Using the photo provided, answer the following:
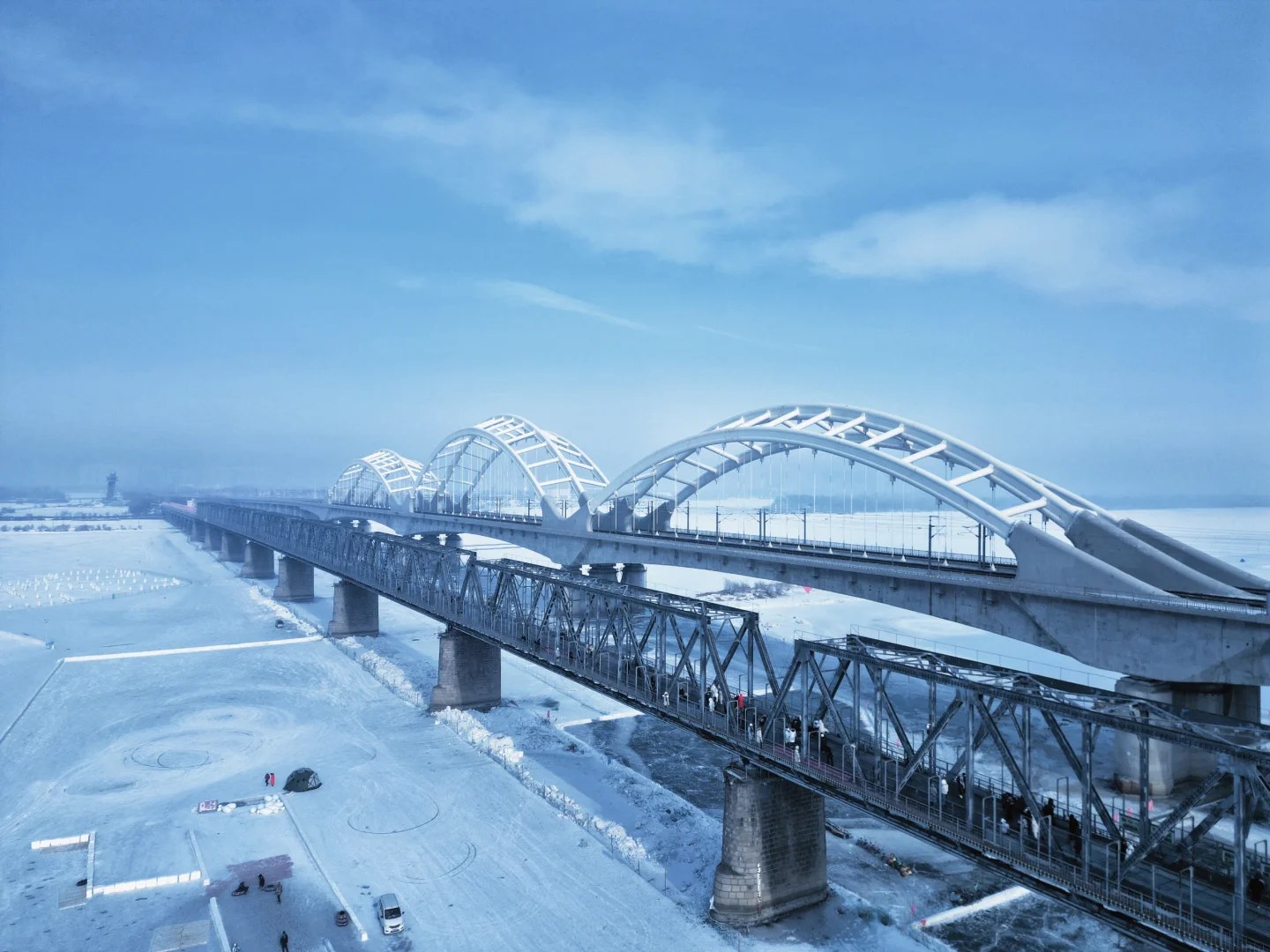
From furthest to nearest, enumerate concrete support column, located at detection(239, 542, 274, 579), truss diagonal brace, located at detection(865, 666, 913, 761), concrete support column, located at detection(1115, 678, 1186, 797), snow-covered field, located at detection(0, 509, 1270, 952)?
1. concrete support column, located at detection(239, 542, 274, 579)
2. concrete support column, located at detection(1115, 678, 1186, 797)
3. snow-covered field, located at detection(0, 509, 1270, 952)
4. truss diagonal brace, located at detection(865, 666, 913, 761)

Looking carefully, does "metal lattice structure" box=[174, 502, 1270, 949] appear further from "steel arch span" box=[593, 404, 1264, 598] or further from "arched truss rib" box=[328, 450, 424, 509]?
"arched truss rib" box=[328, 450, 424, 509]

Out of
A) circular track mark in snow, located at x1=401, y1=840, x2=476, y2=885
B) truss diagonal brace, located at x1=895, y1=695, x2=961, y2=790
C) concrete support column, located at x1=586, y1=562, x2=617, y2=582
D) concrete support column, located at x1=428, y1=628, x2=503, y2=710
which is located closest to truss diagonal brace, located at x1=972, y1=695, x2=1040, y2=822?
truss diagonal brace, located at x1=895, y1=695, x2=961, y2=790

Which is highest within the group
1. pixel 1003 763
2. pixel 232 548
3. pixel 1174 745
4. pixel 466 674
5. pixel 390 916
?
pixel 1003 763

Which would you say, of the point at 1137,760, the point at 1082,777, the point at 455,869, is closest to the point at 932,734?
the point at 1082,777

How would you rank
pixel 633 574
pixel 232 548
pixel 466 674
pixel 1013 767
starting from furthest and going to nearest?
pixel 232 548
pixel 633 574
pixel 466 674
pixel 1013 767

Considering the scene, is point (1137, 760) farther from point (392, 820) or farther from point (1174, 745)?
point (392, 820)

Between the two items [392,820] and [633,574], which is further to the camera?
[633,574]

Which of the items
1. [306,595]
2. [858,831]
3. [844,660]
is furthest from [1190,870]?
[306,595]
